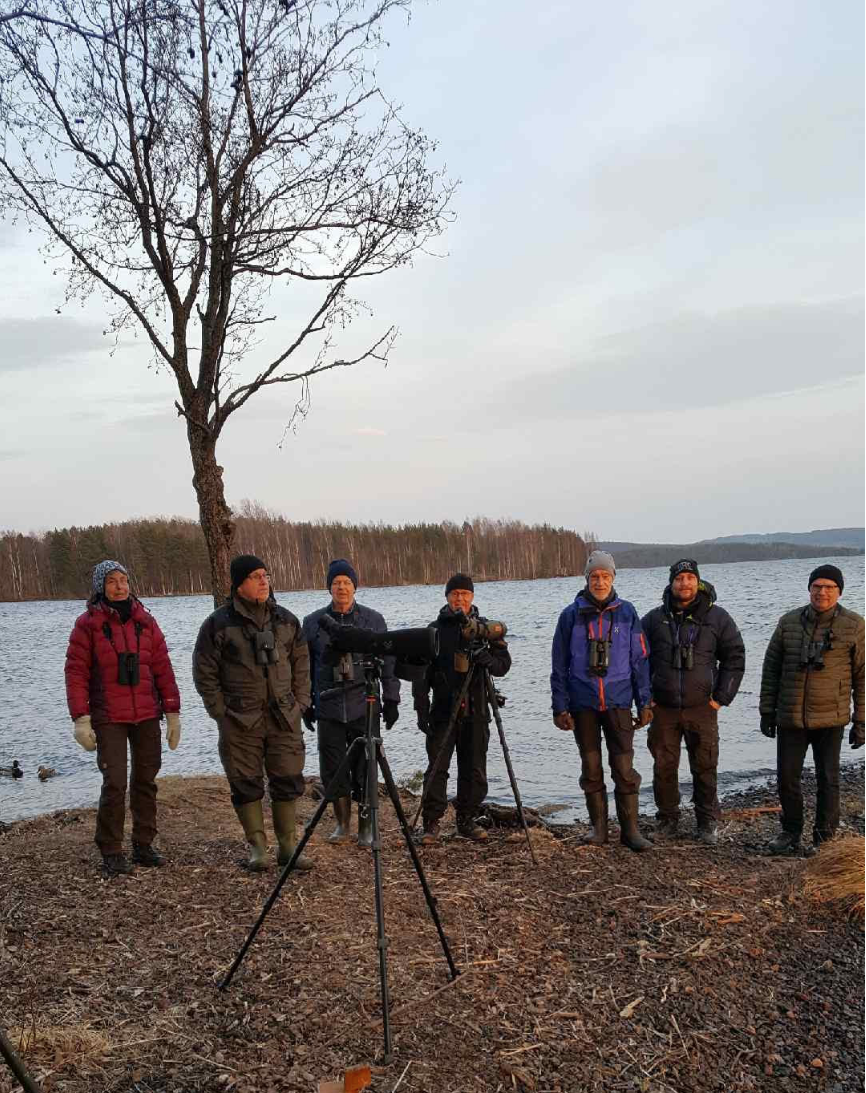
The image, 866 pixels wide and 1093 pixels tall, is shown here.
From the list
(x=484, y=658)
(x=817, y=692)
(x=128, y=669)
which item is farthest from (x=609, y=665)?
(x=128, y=669)

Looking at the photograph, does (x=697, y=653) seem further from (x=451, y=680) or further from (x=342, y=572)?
(x=342, y=572)

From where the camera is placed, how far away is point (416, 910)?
18.5 ft

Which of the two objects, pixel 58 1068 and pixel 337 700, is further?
pixel 337 700

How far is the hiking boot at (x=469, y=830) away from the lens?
7301 millimetres

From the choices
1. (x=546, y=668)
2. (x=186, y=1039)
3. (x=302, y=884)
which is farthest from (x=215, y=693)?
(x=546, y=668)

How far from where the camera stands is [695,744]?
24.8 ft

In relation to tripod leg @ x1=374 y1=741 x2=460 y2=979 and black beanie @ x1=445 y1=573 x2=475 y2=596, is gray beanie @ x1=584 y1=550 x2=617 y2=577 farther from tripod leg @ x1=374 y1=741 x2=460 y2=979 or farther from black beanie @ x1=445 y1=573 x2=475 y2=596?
tripod leg @ x1=374 y1=741 x2=460 y2=979

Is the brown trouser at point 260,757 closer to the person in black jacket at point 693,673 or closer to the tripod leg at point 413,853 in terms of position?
the tripod leg at point 413,853

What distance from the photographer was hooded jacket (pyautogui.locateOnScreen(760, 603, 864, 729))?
7.21m

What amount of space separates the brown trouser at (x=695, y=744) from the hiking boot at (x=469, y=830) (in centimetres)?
152

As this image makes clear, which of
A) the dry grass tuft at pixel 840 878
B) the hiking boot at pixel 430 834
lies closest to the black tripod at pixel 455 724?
the hiking boot at pixel 430 834

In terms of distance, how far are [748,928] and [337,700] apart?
3.16 m

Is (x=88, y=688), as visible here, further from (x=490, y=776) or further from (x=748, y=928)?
(x=490, y=776)

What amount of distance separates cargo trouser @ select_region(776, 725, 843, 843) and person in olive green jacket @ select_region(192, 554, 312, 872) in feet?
12.5
